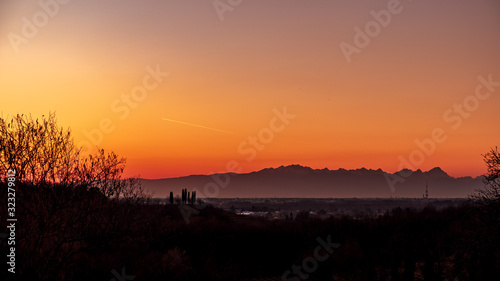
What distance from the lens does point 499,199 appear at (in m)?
28.9

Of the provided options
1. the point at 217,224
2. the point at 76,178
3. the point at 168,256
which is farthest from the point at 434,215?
the point at 76,178

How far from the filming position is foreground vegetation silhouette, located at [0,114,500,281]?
881 inches

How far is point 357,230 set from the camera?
2101 inches

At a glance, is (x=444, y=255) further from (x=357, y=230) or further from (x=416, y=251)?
(x=357, y=230)

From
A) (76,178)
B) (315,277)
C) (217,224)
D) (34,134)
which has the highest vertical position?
(34,134)

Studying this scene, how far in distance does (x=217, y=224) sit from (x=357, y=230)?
14.7 meters

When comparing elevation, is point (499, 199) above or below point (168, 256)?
above

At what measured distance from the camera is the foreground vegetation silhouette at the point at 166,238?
2238 cm

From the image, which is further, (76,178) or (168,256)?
(168,256)

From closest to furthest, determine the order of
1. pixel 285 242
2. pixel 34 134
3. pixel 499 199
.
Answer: pixel 34 134, pixel 499 199, pixel 285 242

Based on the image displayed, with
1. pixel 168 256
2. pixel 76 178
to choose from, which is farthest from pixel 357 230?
pixel 76 178

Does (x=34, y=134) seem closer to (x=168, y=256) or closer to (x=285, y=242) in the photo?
(x=168, y=256)

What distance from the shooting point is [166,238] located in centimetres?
4178

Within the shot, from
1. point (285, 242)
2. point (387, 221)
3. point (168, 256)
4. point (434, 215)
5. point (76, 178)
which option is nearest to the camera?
point (76, 178)
